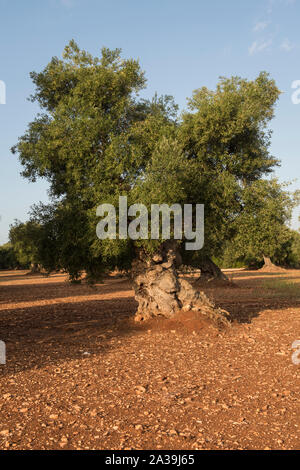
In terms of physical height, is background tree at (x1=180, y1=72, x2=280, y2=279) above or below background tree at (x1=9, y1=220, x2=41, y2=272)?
above

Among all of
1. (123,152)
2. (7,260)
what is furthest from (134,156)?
(7,260)

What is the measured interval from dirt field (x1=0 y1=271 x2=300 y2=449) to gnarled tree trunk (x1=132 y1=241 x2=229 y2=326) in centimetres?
63

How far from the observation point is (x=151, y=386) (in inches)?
336

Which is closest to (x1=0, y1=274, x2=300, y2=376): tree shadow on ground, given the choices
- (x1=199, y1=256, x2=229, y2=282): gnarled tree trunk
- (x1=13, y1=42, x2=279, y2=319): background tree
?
(x1=13, y1=42, x2=279, y2=319): background tree

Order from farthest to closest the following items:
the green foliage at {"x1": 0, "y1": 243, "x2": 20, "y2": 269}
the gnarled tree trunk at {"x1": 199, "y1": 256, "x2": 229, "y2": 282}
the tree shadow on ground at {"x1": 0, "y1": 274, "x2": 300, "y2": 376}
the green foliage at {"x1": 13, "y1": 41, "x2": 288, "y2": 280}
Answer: the green foliage at {"x1": 0, "y1": 243, "x2": 20, "y2": 269} → the gnarled tree trunk at {"x1": 199, "y1": 256, "x2": 229, "y2": 282} → the green foliage at {"x1": 13, "y1": 41, "x2": 288, "y2": 280} → the tree shadow on ground at {"x1": 0, "y1": 274, "x2": 300, "y2": 376}

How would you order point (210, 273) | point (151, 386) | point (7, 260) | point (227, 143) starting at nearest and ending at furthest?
point (151, 386) < point (227, 143) < point (210, 273) < point (7, 260)

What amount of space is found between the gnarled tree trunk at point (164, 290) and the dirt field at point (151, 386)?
2.08ft

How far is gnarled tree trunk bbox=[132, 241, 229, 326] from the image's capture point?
575 inches

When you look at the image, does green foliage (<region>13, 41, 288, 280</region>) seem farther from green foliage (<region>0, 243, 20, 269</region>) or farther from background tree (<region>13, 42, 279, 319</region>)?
green foliage (<region>0, 243, 20, 269</region>)

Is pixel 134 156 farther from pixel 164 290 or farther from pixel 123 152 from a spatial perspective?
pixel 164 290

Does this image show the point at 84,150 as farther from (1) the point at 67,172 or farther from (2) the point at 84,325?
(2) the point at 84,325

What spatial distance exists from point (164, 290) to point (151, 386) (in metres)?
6.19

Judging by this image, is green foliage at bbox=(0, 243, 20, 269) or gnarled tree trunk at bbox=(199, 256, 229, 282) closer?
gnarled tree trunk at bbox=(199, 256, 229, 282)
